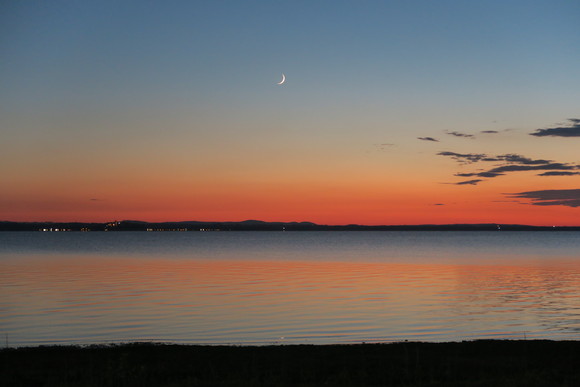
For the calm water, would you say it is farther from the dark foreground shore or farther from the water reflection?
the dark foreground shore

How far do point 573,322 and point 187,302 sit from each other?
73.0 ft

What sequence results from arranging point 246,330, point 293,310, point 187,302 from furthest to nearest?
point 187,302, point 293,310, point 246,330

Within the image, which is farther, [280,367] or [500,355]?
[500,355]

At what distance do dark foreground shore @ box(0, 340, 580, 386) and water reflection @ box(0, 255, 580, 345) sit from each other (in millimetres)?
5558

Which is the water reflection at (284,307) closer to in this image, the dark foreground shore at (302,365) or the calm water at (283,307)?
the calm water at (283,307)

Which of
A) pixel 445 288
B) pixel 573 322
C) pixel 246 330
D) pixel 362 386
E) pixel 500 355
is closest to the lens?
pixel 362 386

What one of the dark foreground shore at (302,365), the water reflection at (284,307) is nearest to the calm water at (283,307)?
the water reflection at (284,307)

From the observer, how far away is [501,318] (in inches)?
1305

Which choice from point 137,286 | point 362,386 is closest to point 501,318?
point 362,386

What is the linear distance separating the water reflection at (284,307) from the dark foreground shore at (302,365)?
18.2 feet

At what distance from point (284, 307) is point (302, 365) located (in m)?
18.9

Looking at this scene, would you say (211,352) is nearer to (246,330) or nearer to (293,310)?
(246,330)

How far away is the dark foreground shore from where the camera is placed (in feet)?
50.7

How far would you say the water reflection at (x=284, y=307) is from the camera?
2853 cm
